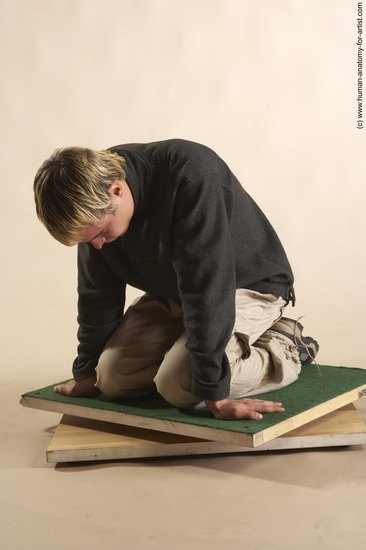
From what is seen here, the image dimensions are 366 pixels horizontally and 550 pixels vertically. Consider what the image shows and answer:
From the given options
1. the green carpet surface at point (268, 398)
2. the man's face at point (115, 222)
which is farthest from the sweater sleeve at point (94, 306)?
the man's face at point (115, 222)

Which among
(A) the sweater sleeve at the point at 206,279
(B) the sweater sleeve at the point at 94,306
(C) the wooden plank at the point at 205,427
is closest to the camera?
(C) the wooden plank at the point at 205,427

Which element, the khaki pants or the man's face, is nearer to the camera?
the man's face

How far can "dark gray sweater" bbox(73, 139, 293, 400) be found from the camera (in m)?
2.39

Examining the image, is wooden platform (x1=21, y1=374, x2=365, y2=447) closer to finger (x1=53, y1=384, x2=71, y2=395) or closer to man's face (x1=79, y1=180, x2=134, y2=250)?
finger (x1=53, y1=384, x2=71, y2=395)

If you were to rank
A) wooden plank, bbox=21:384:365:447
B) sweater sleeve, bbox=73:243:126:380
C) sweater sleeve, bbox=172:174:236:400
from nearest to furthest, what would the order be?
wooden plank, bbox=21:384:365:447
sweater sleeve, bbox=172:174:236:400
sweater sleeve, bbox=73:243:126:380

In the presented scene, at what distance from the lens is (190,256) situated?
2.40 meters

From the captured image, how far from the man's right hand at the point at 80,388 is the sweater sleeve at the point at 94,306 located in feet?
0.06

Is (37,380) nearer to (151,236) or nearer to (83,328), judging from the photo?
(83,328)

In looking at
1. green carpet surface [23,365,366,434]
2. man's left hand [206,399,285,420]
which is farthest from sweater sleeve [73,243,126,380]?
man's left hand [206,399,285,420]

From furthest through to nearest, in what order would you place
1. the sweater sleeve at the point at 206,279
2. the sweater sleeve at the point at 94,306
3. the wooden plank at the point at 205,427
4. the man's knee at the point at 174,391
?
the sweater sleeve at the point at 94,306
the man's knee at the point at 174,391
the sweater sleeve at the point at 206,279
the wooden plank at the point at 205,427

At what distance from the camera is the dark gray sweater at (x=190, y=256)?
2387mm

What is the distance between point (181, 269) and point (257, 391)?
0.51 m

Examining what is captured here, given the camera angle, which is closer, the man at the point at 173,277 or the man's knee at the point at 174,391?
the man at the point at 173,277

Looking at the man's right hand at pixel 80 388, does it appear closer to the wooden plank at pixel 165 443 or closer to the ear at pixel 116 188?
the wooden plank at pixel 165 443
